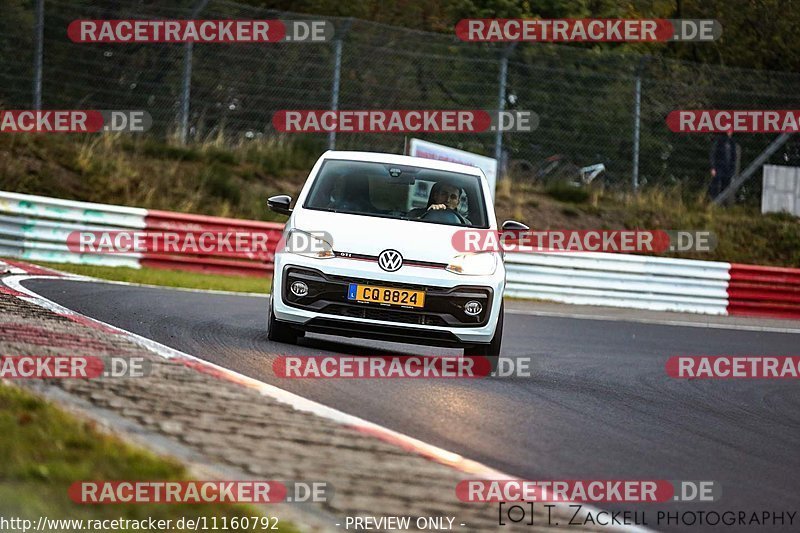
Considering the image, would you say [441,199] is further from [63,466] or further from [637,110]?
[637,110]

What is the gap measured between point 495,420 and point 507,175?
18710 millimetres

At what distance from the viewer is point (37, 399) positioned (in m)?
5.82

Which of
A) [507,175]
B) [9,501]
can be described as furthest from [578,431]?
[507,175]

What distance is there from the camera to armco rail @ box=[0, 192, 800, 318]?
1802 centimetres

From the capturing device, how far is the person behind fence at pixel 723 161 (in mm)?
26141

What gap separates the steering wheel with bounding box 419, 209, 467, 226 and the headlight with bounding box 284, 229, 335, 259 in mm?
957

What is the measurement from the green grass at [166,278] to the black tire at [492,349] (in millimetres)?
7296

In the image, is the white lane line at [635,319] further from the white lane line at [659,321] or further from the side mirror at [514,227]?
the side mirror at [514,227]

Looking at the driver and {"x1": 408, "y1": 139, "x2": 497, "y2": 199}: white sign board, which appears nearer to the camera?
the driver

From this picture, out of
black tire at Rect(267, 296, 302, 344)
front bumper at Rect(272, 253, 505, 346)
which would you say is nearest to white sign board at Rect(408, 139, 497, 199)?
black tire at Rect(267, 296, 302, 344)
